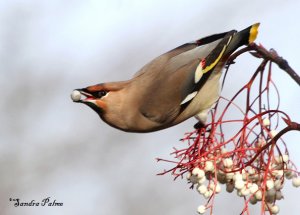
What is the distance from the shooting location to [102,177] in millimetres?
7613

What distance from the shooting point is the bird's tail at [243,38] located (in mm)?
4344

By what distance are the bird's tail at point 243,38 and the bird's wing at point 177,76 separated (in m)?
0.09

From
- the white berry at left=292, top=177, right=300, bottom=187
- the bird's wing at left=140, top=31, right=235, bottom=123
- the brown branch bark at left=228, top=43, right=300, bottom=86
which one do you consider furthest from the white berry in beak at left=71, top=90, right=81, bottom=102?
the white berry at left=292, top=177, right=300, bottom=187

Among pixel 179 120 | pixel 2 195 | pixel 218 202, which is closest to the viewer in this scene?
pixel 179 120

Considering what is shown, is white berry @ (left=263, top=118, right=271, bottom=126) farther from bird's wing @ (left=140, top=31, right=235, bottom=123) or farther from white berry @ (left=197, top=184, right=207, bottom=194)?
bird's wing @ (left=140, top=31, right=235, bottom=123)

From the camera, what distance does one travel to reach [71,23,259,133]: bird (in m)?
4.44

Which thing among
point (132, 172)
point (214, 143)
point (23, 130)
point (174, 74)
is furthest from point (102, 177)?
point (214, 143)

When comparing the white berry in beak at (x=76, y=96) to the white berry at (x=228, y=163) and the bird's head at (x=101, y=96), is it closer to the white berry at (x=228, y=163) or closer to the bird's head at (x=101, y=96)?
the bird's head at (x=101, y=96)

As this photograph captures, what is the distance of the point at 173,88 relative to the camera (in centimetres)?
473

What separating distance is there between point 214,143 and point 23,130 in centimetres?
357

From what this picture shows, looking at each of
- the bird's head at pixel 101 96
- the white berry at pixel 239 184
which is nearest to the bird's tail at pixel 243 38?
the bird's head at pixel 101 96

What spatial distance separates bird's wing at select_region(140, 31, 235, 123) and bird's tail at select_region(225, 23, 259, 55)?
87 mm

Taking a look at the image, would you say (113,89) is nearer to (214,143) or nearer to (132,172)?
(214,143)

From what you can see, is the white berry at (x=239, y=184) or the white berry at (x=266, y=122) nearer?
the white berry at (x=239, y=184)
